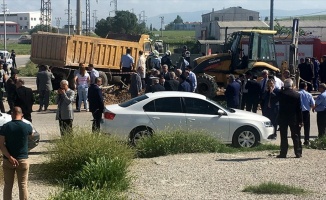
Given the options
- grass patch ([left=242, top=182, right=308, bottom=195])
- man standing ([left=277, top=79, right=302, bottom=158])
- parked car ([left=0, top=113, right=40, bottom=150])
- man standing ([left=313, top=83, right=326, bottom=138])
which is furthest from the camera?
man standing ([left=313, top=83, right=326, bottom=138])

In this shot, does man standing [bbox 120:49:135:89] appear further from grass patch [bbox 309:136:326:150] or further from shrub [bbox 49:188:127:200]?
shrub [bbox 49:188:127:200]

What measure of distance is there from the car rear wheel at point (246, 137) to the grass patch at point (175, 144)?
1.30 meters

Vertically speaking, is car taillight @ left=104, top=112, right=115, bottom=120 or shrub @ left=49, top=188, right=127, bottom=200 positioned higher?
car taillight @ left=104, top=112, right=115, bottom=120

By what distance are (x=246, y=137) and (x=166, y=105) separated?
6.82ft

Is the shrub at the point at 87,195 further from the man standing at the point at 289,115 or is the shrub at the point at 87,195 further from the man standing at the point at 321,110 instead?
the man standing at the point at 321,110

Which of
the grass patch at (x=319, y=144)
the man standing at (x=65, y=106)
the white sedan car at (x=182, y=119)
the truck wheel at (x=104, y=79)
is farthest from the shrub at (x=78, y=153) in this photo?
the truck wheel at (x=104, y=79)

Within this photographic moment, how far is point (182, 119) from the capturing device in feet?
51.9

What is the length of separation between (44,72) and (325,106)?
1034cm

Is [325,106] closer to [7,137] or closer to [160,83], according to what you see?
[160,83]

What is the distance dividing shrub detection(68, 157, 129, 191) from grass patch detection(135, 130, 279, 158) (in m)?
2.75

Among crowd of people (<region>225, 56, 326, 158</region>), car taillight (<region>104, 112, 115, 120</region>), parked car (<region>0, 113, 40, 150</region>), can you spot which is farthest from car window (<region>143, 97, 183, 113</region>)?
parked car (<region>0, 113, 40, 150</region>)

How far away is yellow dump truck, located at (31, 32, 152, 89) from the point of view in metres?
28.4

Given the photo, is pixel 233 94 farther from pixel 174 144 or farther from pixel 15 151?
pixel 15 151

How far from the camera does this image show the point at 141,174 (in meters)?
12.2
